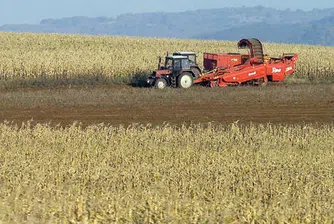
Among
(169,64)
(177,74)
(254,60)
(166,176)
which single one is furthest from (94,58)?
(166,176)

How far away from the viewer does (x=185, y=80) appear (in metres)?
29.2

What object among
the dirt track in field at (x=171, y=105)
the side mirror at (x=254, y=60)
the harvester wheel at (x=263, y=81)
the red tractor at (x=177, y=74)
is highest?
the side mirror at (x=254, y=60)

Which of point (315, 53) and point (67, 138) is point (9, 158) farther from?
point (315, 53)

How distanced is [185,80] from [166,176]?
1842 cm

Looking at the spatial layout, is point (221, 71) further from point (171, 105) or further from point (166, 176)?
point (166, 176)

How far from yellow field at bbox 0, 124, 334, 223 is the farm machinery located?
12.6m

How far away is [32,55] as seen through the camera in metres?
37.8

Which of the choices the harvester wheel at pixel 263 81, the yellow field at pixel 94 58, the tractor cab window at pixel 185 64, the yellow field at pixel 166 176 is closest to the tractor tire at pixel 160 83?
the tractor cab window at pixel 185 64

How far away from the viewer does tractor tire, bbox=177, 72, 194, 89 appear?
29156 mm

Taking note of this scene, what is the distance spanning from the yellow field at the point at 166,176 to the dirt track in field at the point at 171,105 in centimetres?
438

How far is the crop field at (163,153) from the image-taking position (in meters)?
8.05

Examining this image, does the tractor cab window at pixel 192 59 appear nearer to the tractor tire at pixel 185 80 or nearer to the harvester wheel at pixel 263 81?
the tractor tire at pixel 185 80

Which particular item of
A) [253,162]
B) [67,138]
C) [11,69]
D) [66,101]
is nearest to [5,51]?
[11,69]

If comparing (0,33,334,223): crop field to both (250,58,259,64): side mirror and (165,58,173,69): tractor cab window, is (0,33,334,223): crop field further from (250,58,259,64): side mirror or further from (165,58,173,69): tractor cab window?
(165,58,173,69): tractor cab window
